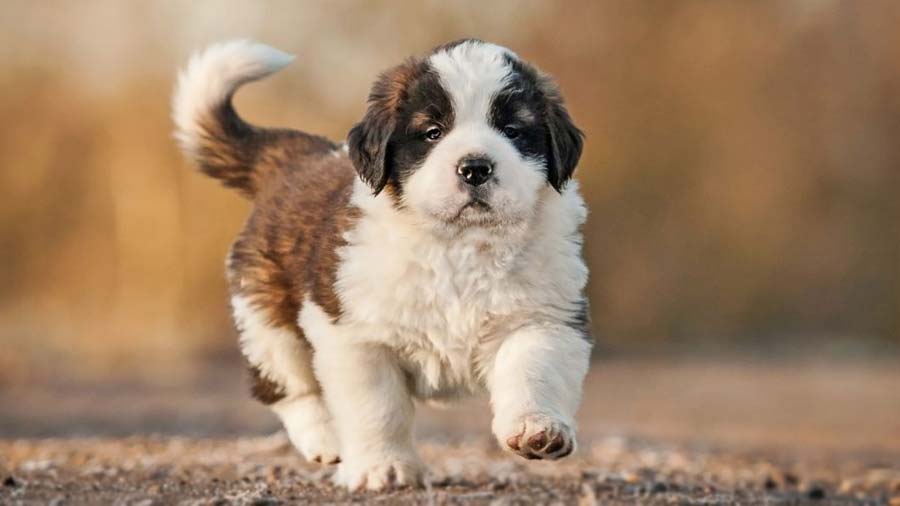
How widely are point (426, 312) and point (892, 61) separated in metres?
20.0

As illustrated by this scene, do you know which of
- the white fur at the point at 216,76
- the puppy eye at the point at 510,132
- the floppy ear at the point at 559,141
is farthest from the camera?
the white fur at the point at 216,76

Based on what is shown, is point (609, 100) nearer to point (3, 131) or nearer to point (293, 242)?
point (3, 131)

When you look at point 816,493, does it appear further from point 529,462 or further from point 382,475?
point 382,475

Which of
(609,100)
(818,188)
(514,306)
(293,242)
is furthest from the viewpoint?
(818,188)

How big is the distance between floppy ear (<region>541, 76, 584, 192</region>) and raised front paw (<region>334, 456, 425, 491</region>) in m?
1.21

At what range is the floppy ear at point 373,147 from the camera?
487cm

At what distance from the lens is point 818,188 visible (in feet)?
73.3

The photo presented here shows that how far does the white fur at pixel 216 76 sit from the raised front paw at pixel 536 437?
2.58 metres

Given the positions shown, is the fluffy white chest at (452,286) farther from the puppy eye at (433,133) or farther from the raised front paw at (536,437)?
the raised front paw at (536,437)

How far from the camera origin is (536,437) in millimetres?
4500

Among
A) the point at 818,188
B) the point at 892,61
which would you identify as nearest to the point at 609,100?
the point at 818,188

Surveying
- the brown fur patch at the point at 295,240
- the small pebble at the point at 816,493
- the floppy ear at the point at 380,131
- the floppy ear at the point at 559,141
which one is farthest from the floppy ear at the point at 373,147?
the small pebble at the point at 816,493

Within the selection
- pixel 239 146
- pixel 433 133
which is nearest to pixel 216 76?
pixel 239 146

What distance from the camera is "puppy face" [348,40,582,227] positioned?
15.1 feet
